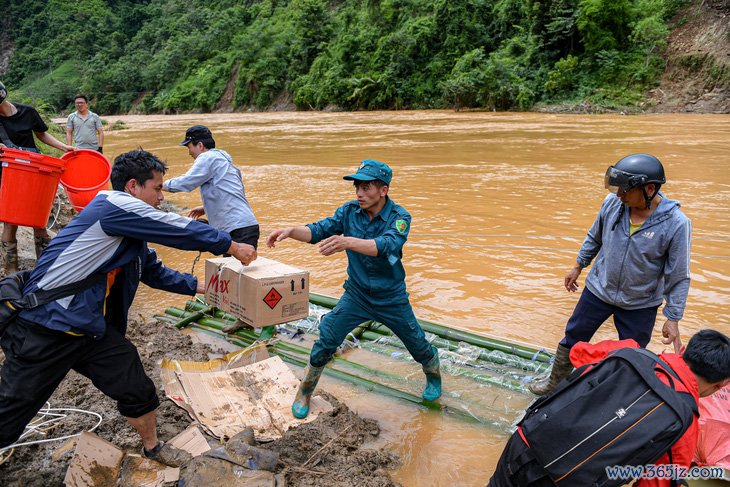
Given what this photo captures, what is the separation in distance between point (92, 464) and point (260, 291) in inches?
60.8

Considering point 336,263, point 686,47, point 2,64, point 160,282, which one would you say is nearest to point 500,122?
point 686,47

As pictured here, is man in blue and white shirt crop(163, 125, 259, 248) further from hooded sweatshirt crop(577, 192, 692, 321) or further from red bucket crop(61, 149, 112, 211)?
hooded sweatshirt crop(577, 192, 692, 321)

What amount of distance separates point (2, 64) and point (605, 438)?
9509cm

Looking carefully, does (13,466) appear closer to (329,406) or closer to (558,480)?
(329,406)

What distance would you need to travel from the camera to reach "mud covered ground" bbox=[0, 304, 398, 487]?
270 cm

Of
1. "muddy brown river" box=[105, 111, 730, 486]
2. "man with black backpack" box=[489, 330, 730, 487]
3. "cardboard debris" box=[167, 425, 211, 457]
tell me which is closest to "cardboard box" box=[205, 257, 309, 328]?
"muddy brown river" box=[105, 111, 730, 486]

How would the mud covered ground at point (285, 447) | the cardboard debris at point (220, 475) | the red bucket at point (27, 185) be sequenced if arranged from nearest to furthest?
the cardboard debris at point (220, 475) < the mud covered ground at point (285, 447) < the red bucket at point (27, 185)

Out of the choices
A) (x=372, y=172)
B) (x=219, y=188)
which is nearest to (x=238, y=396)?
(x=372, y=172)

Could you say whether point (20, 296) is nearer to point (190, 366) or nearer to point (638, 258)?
point (190, 366)

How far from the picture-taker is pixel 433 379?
11.8ft

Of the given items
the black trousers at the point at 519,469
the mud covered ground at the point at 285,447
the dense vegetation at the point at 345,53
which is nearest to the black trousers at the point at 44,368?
the mud covered ground at the point at 285,447

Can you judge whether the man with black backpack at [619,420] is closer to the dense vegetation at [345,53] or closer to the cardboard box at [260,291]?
the cardboard box at [260,291]

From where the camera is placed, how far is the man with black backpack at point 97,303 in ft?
7.78

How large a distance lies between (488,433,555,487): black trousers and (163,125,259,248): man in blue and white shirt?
3.24 metres
